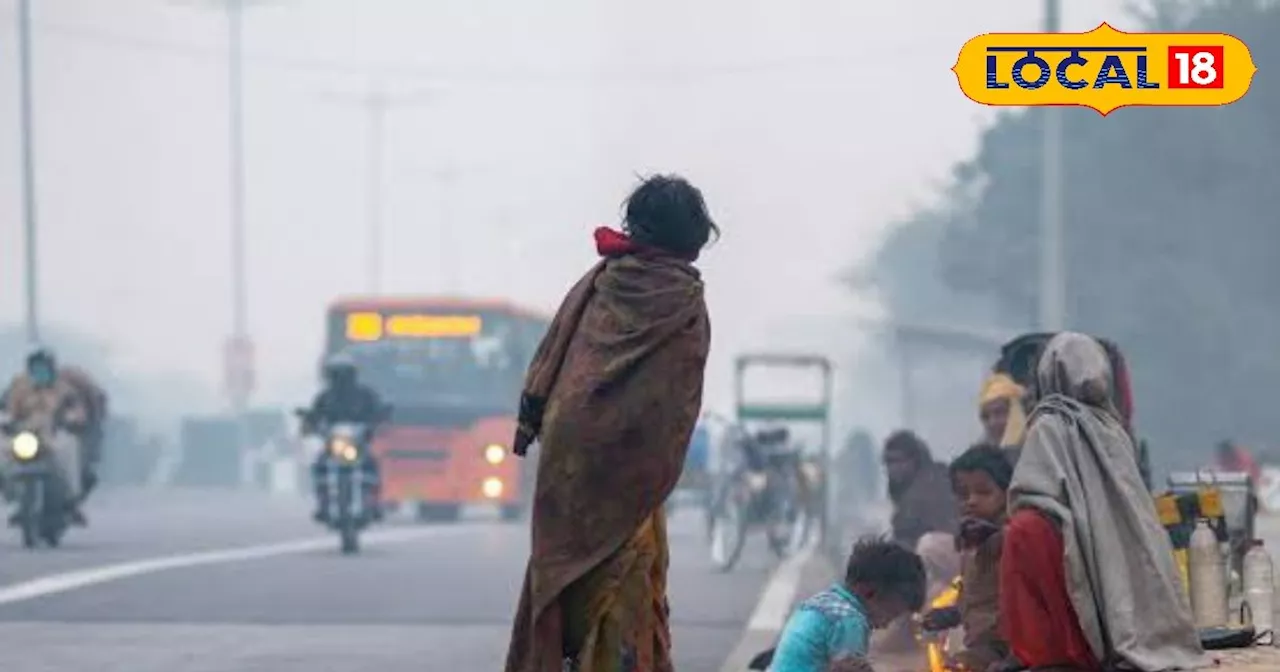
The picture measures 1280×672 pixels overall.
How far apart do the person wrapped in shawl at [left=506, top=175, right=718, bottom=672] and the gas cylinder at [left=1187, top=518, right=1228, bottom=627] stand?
3436 mm

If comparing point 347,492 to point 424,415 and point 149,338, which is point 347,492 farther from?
point 149,338

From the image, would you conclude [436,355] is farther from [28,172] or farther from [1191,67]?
[28,172]

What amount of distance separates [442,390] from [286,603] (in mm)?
21711

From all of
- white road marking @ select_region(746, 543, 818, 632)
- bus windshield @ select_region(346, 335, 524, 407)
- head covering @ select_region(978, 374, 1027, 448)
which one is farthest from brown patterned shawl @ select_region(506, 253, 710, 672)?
bus windshield @ select_region(346, 335, 524, 407)

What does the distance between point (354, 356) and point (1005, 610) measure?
32410 mm

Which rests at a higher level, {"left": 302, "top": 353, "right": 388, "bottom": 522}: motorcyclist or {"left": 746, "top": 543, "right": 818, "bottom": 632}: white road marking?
{"left": 302, "top": 353, "right": 388, "bottom": 522}: motorcyclist

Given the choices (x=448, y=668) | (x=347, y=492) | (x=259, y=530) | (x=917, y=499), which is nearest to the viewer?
(x=448, y=668)

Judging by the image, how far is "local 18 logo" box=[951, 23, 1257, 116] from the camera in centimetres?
2602

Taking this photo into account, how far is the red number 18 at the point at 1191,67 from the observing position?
3297 cm

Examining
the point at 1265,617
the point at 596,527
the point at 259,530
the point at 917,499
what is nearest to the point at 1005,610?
the point at 596,527

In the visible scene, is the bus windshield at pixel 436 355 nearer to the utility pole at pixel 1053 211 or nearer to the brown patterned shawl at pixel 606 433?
the utility pole at pixel 1053 211

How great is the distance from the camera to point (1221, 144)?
6262cm

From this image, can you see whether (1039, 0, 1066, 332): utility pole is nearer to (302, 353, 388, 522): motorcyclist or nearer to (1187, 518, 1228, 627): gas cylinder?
(302, 353, 388, 522): motorcyclist

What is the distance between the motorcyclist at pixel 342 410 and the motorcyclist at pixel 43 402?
2.04 metres
